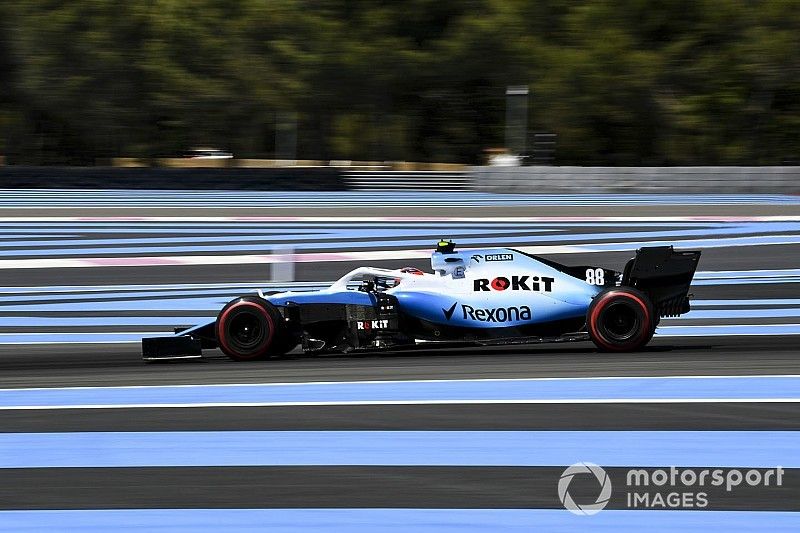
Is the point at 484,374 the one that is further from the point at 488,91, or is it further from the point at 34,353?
the point at 488,91

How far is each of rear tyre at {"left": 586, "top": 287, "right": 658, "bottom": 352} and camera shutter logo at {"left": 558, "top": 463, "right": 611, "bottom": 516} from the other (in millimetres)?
2863

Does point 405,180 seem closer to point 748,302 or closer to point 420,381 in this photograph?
point 748,302

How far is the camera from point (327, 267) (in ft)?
48.3

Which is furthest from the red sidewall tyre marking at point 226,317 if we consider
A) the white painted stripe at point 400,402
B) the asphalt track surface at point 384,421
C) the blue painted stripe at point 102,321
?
the blue painted stripe at point 102,321

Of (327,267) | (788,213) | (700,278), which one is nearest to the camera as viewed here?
(700,278)

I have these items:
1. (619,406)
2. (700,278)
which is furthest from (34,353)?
(700,278)

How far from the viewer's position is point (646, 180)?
2264 centimetres

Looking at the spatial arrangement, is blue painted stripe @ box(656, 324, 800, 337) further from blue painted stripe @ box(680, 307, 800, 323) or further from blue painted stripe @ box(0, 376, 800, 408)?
blue painted stripe @ box(0, 376, 800, 408)

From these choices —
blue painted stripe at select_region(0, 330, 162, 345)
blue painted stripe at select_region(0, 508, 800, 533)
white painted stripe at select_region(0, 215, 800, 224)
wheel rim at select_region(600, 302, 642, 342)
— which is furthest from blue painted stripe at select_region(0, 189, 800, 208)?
blue painted stripe at select_region(0, 508, 800, 533)

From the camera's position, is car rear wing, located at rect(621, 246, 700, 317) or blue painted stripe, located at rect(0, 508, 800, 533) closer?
blue painted stripe, located at rect(0, 508, 800, 533)

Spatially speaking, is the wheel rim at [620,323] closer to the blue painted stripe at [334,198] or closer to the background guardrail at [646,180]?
the blue painted stripe at [334,198]

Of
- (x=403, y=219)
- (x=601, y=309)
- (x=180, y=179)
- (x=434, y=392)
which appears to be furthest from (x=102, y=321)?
(x=180, y=179)

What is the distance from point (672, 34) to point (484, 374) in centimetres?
2365

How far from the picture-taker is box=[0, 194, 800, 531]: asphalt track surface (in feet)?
16.8
